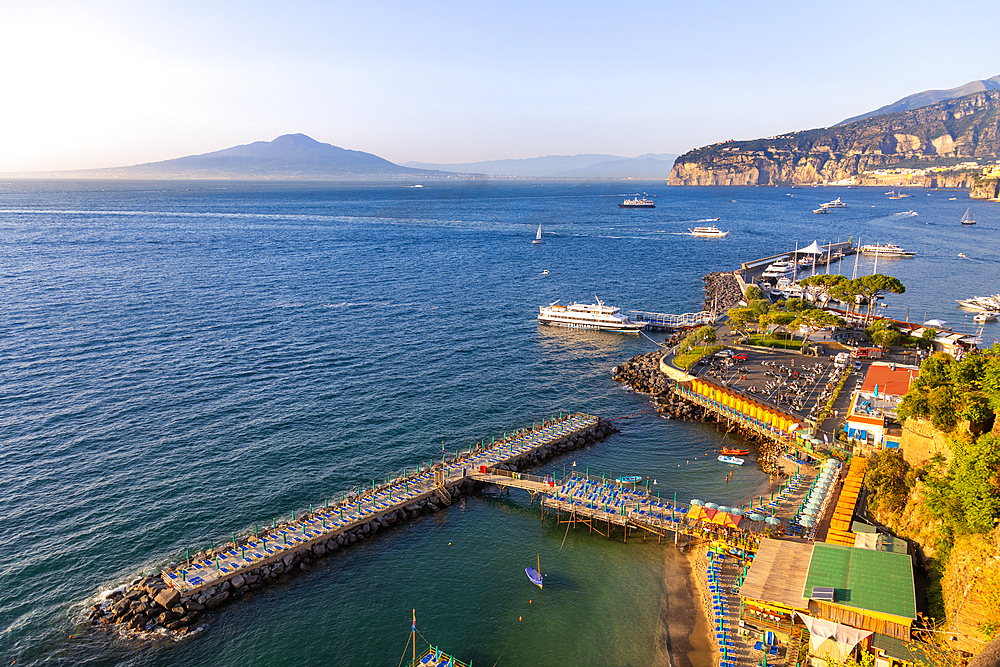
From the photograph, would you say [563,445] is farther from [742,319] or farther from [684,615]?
[742,319]

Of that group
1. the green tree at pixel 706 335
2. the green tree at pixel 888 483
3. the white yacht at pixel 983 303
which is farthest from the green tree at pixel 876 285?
the green tree at pixel 888 483

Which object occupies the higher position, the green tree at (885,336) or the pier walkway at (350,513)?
the green tree at (885,336)

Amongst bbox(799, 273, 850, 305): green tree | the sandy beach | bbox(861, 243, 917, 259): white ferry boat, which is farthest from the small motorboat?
bbox(861, 243, 917, 259): white ferry boat

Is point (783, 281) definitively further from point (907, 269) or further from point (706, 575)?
point (706, 575)

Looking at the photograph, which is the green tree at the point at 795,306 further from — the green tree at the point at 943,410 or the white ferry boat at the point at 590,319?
the green tree at the point at 943,410

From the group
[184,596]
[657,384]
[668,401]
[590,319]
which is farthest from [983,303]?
[184,596]

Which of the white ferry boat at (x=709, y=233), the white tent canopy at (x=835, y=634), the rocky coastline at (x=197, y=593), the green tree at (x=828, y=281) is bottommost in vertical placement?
the rocky coastline at (x=197, y=593)

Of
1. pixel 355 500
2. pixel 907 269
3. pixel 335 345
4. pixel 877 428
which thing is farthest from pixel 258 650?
pixel 907 269
